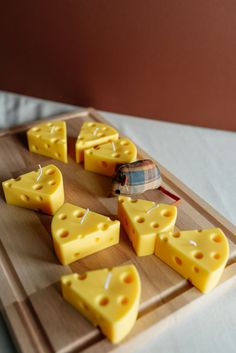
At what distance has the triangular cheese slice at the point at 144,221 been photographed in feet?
1.91

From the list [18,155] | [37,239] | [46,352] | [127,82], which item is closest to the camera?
[46,352]

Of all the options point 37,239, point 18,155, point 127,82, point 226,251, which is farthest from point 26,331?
point 127,82

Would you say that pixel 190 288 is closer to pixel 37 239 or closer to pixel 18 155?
pixel 37 239

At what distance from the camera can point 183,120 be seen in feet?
3.16

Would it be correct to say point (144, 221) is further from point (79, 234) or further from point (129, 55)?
point (129, 55)

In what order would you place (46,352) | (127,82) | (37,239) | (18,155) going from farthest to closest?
(127,82)
(18,155)
(37,239)
(46,352)

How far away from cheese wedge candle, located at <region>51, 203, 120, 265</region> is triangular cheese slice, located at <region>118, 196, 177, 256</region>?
0.03 meters

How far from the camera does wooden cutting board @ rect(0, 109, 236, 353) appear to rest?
491 millimetres

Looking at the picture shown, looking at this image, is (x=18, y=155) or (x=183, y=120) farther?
(x=183, y=120)

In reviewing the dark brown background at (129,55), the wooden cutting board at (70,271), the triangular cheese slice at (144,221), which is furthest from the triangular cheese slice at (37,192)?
the dark brown background at (129,55)

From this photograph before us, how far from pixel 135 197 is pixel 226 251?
0.22 m

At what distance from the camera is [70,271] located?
57cm

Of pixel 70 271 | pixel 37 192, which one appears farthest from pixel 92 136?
pixel 70 271

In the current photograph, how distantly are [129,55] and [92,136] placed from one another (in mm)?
242
